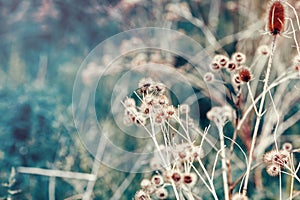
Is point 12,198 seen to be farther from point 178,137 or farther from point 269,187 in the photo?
point 269,187

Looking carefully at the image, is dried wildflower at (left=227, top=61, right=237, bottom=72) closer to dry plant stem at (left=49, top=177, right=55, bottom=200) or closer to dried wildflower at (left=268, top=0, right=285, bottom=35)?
dried wildflower at (left=268, top=0, right=285, bottom=35)

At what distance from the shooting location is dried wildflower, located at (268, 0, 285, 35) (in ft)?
2.58

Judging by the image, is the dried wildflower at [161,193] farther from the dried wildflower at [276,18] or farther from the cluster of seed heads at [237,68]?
the dried wildflower at [276,18]

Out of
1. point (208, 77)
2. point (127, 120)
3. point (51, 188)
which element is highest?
point (208, 77)

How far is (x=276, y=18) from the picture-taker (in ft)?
2.63

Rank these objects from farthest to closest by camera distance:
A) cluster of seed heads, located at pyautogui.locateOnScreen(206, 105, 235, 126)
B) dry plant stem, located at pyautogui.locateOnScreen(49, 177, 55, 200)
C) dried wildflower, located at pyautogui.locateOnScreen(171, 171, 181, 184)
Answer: dry plant stem, located at pyautogui.locateOnScreen(49, 177, 55, 200), cluster of seed heads, located at pyautogui.locateOnScreen(206, 105, 235, 126), dried wildflower, located at pyautogui.locateOnScreen(171, 171, 181, 184)

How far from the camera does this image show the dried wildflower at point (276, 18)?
2.58 ft

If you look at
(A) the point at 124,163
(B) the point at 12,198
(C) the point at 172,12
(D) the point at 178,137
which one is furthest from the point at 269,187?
(B) the point at 12,198

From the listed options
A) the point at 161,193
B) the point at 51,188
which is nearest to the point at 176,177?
the point at 161,193

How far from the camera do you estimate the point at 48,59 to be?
1.19 meters

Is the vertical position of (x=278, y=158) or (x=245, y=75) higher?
(x=245, y=75)

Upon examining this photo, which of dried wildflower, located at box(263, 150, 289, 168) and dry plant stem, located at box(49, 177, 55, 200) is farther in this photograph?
dry plant stem, located at box(49, 177, 55, 200)

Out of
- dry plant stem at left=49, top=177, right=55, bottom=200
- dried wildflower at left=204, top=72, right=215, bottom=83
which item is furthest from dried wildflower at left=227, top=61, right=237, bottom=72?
dry plant stem at left=49, top=177, right=55, bottom=200

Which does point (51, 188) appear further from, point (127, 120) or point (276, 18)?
point (276, 18)
